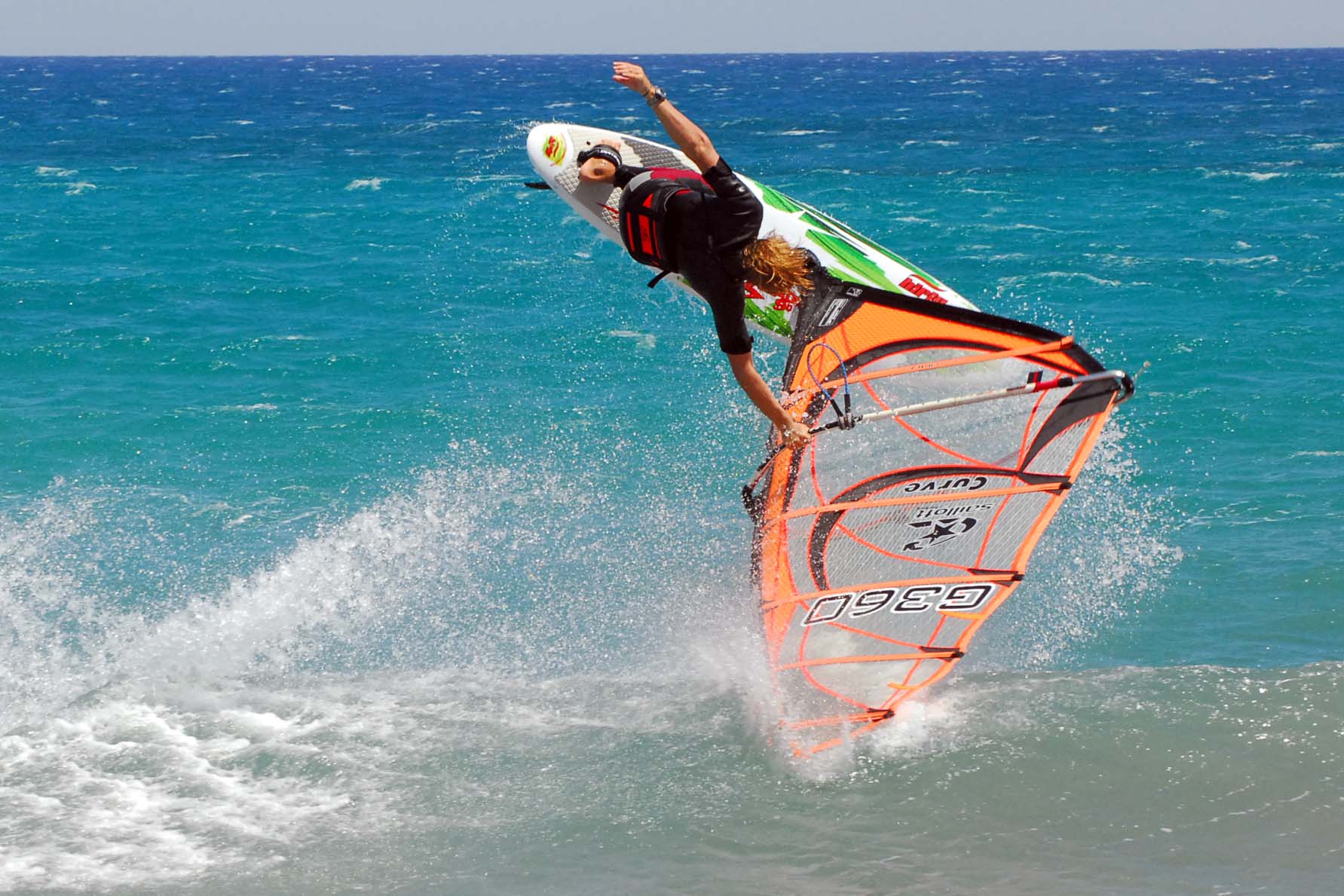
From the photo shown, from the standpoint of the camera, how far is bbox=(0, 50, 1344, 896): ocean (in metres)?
6.57

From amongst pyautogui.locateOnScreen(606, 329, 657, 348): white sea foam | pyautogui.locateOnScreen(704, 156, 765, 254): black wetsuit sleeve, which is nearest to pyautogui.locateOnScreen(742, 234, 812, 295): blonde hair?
pyautogui.locateOnScreen(704, 156, 765, 254): black wetsuit sleeve

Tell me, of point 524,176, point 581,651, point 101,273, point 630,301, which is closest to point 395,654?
point 581,651

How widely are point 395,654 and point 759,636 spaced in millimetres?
2562

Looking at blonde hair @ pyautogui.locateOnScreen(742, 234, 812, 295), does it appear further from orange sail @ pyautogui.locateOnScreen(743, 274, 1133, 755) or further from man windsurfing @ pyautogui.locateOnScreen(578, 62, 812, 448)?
orange sail @ pyautogui.locateOnScreen(743, 274, 1133, 755)

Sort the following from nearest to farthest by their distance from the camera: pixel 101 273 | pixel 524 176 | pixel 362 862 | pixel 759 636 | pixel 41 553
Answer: pixel 362 862 < pixel 759 636 < pixel 41 553 < pixel 101 273 < pixel 524 176

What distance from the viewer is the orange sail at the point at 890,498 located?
667cm

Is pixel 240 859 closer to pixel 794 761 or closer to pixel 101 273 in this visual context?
pixel 794 761

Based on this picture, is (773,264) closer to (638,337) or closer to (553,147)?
(553,147)

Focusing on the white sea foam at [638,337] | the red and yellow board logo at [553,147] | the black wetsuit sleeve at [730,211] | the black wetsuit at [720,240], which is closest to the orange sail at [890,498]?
the black wetsuit at [720,240]

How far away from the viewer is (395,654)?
29.2 ft

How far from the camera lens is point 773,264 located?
696 centimetres

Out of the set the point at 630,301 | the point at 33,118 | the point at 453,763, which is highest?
the point at 33,118

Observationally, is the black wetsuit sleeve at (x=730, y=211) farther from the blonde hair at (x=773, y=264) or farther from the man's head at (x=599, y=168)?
the man's head at (x=599, y=168)

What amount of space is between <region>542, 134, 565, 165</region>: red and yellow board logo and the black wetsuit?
313 cm
